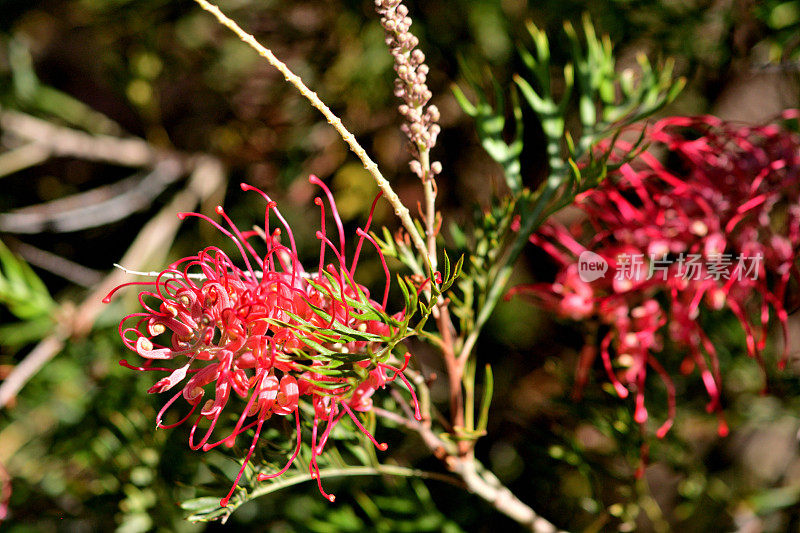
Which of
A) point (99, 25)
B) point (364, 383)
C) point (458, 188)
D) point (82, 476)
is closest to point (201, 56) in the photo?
point (99, 25)

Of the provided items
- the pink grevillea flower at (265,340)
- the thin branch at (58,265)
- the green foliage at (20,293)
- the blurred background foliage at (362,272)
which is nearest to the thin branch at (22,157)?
the blurred background foliage at (362,272)

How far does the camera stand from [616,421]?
2.19ft

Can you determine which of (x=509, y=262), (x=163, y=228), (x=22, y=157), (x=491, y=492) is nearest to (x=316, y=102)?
(x=509, y=262)

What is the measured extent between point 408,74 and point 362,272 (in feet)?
2.06

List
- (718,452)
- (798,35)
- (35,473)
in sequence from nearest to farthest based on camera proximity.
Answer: (798,35) < (35,473) < (718,452)

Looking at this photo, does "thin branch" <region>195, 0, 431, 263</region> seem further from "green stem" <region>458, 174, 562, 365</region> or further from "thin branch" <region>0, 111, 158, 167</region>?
"thin branch" <region>0, 111, 158, 167</region>

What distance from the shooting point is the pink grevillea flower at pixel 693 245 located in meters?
0.58

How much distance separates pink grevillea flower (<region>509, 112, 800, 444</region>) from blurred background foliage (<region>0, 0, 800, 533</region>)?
0.09 meters

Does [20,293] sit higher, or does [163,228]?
[163,228]

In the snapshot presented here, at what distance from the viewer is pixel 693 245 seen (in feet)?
1.94

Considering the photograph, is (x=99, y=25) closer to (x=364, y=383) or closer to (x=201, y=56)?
(x=201, y=56)

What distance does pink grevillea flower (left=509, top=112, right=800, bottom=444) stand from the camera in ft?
1.92

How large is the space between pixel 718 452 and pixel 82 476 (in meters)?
0.96

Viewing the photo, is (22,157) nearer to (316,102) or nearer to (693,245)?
(316,102)
